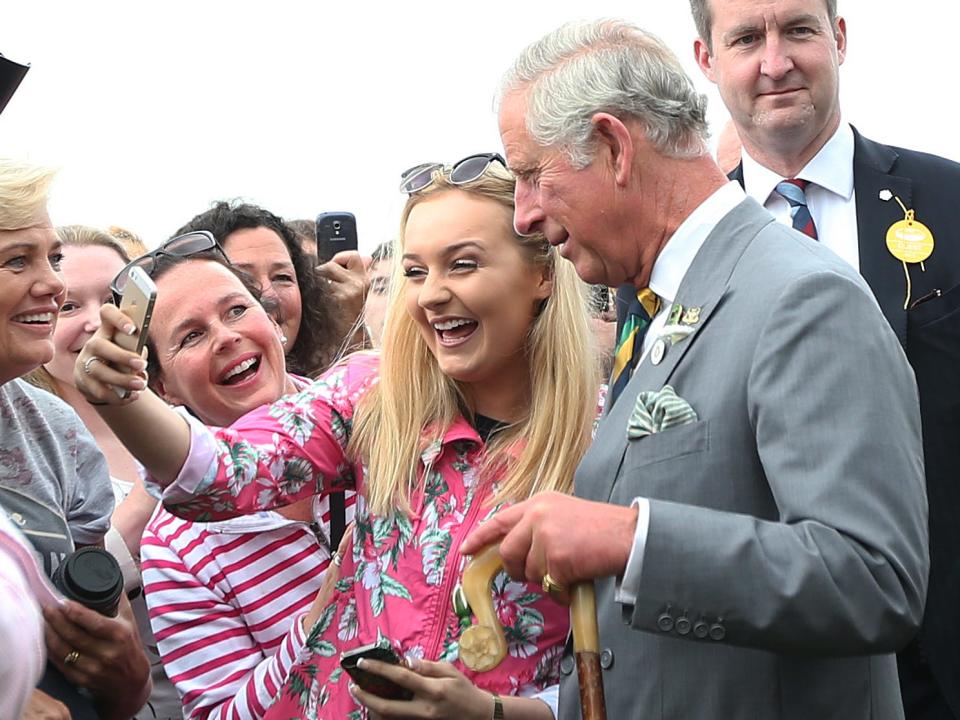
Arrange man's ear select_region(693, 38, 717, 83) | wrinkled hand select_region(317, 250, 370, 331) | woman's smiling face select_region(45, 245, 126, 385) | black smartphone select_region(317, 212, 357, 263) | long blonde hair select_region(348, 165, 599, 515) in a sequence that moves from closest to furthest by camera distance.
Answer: long blonde hair select_region(348, 165, 599, 515) < man's ear select_region(693, 38, 717, 83) < woman's smiling face select_region(45, 245, 126, 385) < wrinkled hand select_region(317, 250, 370, 331) < black smartphone select_region(317, 212, 357, 263)

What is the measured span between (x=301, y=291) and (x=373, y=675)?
8.29 feet

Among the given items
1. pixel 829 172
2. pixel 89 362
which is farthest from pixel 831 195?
pixel 89 362

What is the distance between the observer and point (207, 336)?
12.8 ft

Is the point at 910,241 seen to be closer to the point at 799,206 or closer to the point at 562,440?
the point at 799,206

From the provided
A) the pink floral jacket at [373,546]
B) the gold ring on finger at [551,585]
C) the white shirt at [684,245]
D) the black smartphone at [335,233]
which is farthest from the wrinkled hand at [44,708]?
the black smartphone at [335,233]

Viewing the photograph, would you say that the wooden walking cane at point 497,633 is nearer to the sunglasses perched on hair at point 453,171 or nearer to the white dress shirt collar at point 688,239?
the white dress shirt collar at point 688,239

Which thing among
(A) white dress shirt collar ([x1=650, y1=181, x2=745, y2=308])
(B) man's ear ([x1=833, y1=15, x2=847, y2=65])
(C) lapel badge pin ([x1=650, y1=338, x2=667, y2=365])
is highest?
(B) man's ear ([x1=833, y1=15, x2=847, y2=65])

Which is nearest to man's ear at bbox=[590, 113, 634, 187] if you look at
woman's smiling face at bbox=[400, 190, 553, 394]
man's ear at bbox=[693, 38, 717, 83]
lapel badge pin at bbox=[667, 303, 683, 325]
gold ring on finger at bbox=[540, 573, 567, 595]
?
lapel badge pin at bbox=[667, 303, 683, 325]

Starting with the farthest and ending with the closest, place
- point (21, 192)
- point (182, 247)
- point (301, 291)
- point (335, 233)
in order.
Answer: point (335, 233) < point (301, 291) < point (182, 247) < point (21, 192)

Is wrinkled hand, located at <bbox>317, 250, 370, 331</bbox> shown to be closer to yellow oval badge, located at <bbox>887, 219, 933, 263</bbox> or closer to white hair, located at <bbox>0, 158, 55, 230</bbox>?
white hair, located at <bbox>0, 158, 55, 230</bbox>

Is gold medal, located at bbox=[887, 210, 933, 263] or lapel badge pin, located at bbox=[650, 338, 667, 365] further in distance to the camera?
gold medal, located at bbox=[887, 210, 933, 263]

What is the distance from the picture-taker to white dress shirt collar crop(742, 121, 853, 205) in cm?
360

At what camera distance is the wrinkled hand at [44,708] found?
8.80ft

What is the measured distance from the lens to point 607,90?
102 inches
